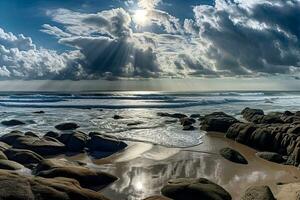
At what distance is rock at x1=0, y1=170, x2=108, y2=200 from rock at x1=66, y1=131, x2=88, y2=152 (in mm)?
10380

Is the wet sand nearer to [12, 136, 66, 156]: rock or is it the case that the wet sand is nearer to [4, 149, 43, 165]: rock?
[12, 136, 66, 156]: rock

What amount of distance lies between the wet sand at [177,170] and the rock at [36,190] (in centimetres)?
213

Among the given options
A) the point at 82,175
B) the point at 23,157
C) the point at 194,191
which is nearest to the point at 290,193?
the point at 194,191

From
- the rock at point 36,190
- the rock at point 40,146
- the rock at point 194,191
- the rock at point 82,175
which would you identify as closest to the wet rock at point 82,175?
the rock at point 82,175

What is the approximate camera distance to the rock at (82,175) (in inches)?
549

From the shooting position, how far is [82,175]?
47.0ft

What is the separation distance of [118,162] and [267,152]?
26.2 ft

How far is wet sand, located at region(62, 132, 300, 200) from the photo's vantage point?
46.3 ft

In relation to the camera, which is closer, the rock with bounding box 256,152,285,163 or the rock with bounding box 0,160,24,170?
the rock with bounding box 0,160,24,170

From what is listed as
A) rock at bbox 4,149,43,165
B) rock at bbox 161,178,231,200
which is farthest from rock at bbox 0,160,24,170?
rock at bbox 161,178,231,200

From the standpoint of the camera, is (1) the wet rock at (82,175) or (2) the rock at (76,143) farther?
(2) the rock at (76,143)

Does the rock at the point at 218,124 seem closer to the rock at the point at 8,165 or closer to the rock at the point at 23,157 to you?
the rock at the point at 23,157

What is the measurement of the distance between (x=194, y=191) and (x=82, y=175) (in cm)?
434

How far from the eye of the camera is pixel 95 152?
21.3 meters
